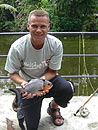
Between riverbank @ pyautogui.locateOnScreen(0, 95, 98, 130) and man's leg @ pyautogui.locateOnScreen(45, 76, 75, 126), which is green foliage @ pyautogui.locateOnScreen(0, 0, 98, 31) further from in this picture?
man's leg @ pyautogui.locateOnScreen(45, 76, 75, 126)

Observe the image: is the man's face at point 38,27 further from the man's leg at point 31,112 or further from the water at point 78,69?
the water at point 78,69

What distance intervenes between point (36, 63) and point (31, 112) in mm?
447

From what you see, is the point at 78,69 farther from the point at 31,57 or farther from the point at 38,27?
the point at 38,27

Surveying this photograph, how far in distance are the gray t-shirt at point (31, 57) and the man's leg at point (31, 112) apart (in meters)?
0.25

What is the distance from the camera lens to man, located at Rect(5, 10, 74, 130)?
69.6 inches

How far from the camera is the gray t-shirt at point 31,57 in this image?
1853 millimetres

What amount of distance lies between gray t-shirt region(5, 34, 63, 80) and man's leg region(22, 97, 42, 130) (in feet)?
0.81

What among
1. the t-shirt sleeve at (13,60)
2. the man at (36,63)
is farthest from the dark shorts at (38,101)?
the t-shirt sleeve at (13,60)

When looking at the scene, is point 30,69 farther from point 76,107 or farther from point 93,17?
point 93,17

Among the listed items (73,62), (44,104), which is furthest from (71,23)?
(44,104)

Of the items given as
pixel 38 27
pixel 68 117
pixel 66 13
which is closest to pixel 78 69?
pixel 68 117

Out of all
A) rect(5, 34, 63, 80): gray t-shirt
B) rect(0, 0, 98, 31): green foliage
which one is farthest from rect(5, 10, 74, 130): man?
rect(0, 0, 98, 31): green foliage

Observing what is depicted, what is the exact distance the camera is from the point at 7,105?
2445 mm

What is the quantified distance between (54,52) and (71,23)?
1026cm
